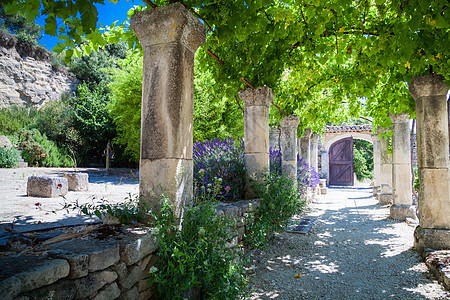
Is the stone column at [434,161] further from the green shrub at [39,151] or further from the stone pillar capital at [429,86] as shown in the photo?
the green shrub at [39,151]

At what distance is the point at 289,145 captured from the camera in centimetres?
696

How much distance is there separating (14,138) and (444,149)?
1642 cm

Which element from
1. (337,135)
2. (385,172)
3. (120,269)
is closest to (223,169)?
(120,269)

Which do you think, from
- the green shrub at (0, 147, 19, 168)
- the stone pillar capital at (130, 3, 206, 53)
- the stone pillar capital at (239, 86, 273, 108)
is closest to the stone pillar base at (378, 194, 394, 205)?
the stone pillar capital at (239, 86, 273, 108)

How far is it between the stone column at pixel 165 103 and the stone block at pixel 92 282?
2.16 feet

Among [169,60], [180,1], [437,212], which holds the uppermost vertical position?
[180,1]

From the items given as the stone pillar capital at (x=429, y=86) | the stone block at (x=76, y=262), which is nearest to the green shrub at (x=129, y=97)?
the stone pillar capital at (x=429, y=86)

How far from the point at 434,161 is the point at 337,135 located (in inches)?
523

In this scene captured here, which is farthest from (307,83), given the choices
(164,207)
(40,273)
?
(40,273)

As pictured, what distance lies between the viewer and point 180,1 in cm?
232

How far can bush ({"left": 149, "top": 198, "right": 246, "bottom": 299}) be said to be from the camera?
1.94 metres

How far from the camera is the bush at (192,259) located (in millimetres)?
1941

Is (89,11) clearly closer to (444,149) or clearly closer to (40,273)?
(40,273)

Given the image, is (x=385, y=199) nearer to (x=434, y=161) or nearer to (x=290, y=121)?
(x=290, y=121)
